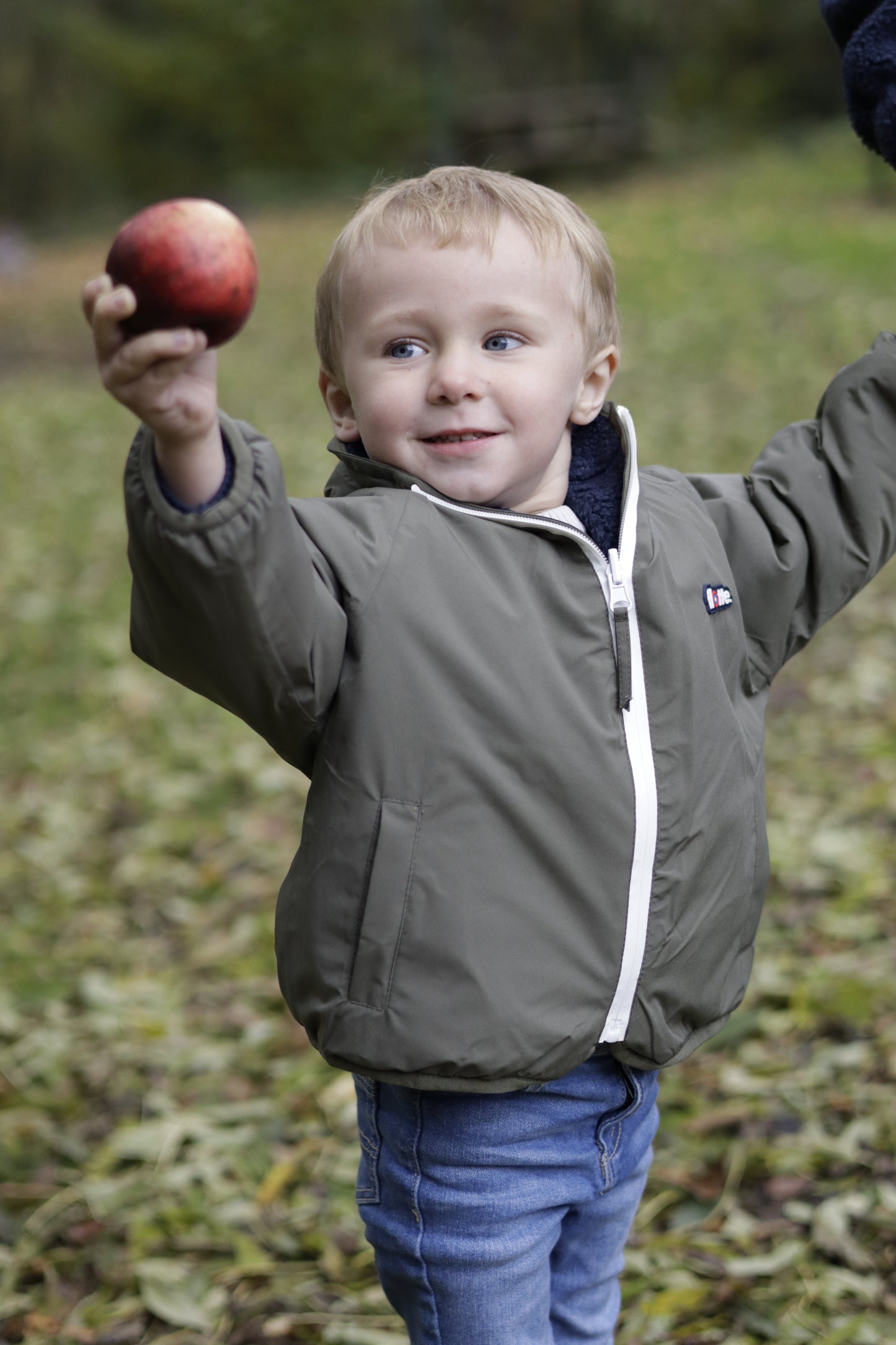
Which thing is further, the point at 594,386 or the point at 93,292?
the point at 594,386

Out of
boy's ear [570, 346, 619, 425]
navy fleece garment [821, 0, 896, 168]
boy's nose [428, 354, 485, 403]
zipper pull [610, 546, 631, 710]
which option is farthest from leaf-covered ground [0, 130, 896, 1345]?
navy fleece garment [821, 0, 896, 168]

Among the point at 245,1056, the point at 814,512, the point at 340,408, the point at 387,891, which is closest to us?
the point at 387,891

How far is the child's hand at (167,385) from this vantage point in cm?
126

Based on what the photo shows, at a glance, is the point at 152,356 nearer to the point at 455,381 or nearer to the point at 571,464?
the point at 455,381

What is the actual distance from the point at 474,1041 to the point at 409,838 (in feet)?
0.78

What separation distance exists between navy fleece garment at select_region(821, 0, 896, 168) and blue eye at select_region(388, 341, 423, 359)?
80cm

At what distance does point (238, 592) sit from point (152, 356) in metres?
0.22

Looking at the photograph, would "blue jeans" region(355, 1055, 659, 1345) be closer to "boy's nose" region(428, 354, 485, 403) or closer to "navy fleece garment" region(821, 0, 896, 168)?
"boy's nose" region(428, 354, 485, 403)

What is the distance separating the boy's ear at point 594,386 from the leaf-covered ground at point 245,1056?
1689 millimetres

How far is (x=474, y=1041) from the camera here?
1.58 m

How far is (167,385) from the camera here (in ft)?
4.17

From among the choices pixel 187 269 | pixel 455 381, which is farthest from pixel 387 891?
pixel 187 269

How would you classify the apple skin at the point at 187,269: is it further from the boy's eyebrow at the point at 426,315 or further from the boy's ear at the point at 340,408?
the boy's ear at the point at 340,408

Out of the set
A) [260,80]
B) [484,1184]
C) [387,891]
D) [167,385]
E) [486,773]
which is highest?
[260,80]
